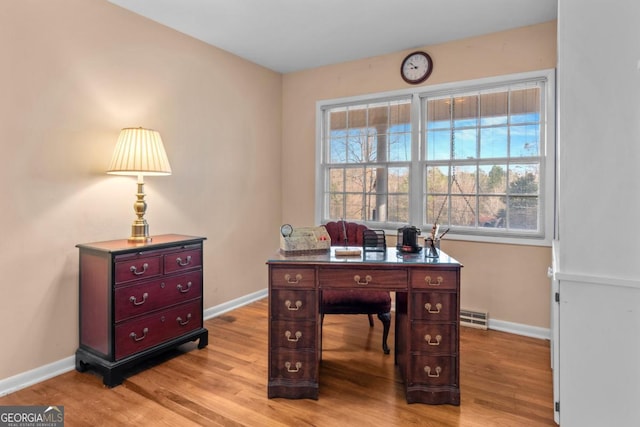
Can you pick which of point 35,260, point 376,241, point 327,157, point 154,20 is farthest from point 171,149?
point 376,241

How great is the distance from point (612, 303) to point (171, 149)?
3.22 metres

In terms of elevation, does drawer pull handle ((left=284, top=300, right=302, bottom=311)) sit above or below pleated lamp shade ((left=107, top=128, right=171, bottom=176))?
below

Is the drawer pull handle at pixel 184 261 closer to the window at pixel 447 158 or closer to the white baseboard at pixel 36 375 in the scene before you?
the white baseboard at pixel 36 375

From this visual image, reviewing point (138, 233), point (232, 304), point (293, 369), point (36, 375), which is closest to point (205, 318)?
point (232, 304)

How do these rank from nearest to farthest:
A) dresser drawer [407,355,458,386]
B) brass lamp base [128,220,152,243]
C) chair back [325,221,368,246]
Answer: dresser drawer [407,355,458,386] → brass lamp base [128,220,152,243] → chair back [325,221,368,246]

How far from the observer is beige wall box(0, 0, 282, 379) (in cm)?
225

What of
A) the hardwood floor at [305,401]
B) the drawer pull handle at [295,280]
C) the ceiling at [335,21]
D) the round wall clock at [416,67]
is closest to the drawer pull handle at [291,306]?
the drawer pull handle at [295,280]

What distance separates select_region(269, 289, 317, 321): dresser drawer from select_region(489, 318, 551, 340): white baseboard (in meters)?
2.05

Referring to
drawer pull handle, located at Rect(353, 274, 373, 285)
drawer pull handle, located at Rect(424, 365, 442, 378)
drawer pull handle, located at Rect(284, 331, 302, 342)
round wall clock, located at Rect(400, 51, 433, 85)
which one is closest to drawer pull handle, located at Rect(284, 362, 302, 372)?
drawer pull handle, located at Rect(284, 331, 302, 342)

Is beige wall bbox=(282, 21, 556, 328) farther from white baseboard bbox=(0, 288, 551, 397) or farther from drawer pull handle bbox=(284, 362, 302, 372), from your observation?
drawer pull handle bbox=(284, 362, 302, 372)

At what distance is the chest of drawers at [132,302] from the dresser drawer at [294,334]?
39.8 inches

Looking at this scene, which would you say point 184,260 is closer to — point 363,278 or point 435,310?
point 363,278

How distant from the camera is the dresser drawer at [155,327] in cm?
237

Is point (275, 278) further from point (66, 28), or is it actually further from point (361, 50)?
point (361, 50)
